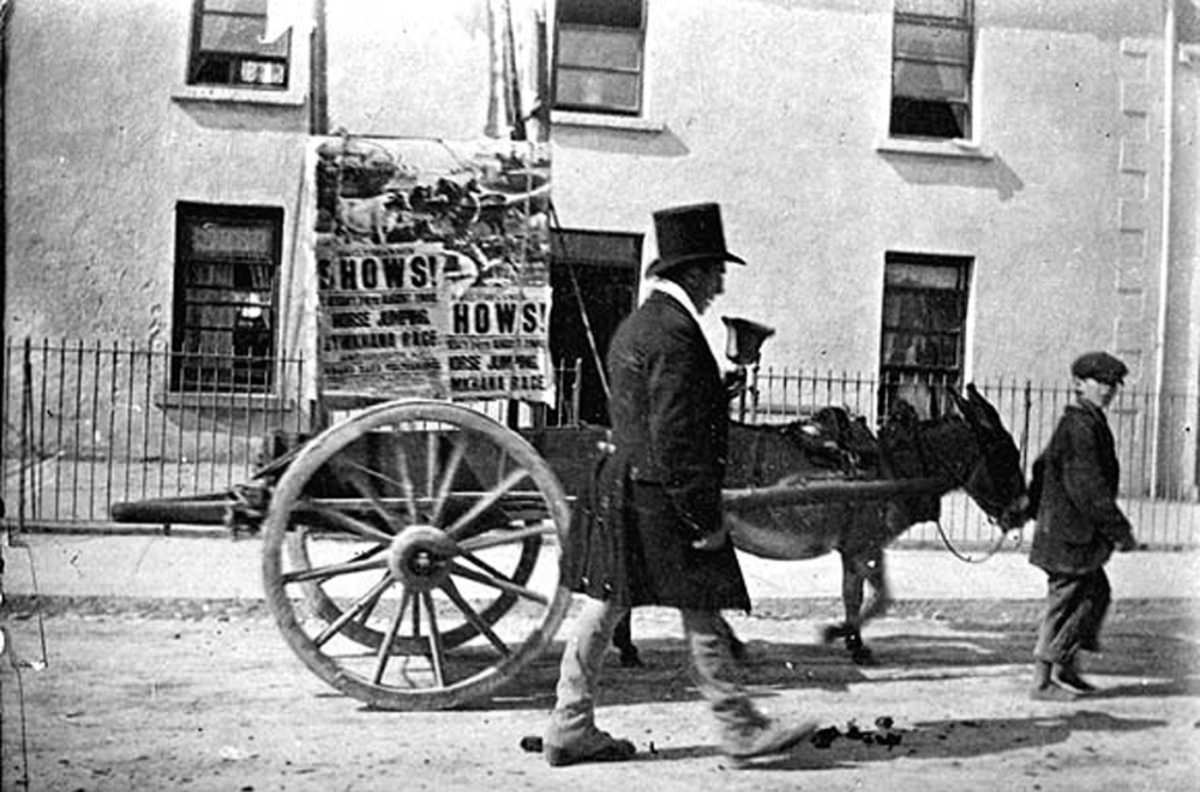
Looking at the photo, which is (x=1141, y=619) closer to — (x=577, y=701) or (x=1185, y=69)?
(x=1185, y=69)

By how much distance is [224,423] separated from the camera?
26.4 ft

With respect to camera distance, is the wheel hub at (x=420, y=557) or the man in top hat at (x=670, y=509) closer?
the man in top hat at (x=670, y=509)

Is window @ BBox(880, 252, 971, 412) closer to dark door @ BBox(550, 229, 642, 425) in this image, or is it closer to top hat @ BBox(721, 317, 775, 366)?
top hat @ BBox(721, 317, 775, 366)

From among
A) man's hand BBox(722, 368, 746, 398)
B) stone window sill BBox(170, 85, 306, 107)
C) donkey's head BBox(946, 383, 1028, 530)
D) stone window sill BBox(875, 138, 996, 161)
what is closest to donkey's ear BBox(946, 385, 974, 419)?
donkey's head BBox(946, 383, 1028, 530)

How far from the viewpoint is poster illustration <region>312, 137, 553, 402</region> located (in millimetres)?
4777

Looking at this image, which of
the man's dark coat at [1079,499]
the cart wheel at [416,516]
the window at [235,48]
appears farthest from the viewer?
the window at [235,48]

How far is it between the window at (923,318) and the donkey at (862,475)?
999 millimetres

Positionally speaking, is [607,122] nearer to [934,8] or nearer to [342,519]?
[934,8]

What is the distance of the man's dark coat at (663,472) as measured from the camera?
4113 mm

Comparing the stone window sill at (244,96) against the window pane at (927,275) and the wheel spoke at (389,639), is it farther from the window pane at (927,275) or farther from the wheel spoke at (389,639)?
the wheel spoke at (389,639)

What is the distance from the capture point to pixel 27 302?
24.9 feet

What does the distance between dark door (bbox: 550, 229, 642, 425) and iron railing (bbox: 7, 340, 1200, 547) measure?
1.41 ft

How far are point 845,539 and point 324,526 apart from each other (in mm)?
2611

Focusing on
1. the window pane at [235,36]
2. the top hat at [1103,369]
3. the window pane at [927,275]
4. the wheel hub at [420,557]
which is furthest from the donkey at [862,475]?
the window pane at [235,36]
